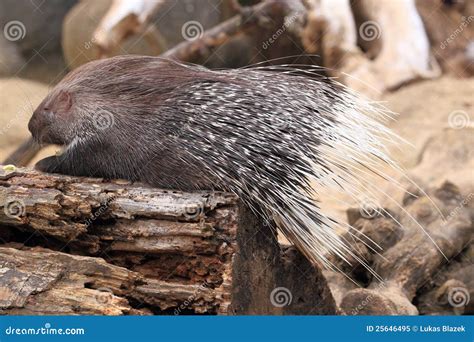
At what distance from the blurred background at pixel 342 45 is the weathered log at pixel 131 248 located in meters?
2.33

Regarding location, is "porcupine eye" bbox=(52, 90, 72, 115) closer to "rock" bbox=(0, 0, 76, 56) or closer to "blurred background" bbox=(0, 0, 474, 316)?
"blurred background" bbox=(0, 0, 474, 316)

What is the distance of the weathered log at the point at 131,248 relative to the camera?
2188 mm

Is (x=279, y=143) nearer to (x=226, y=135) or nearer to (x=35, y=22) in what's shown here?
(x=226, y=135)

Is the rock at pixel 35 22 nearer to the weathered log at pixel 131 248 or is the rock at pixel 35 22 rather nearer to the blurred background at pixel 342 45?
the blurred background at pixel 342 45

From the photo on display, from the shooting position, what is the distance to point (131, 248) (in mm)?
2336

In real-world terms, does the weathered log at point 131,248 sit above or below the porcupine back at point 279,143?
below

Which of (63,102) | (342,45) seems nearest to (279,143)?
(63,102)

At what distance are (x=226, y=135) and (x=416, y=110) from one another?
9.47 ft

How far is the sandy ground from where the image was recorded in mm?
4750

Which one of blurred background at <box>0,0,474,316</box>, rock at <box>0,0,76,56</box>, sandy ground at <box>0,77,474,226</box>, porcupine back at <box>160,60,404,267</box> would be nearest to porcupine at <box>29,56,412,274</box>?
porcupine back at <box>160,60,404,267</box>

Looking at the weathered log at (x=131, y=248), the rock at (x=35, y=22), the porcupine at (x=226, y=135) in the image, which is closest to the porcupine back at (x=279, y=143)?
the porcupine at (x=226, y=135)

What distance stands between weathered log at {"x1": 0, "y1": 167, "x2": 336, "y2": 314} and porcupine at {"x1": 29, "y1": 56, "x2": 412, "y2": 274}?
0.36 feet

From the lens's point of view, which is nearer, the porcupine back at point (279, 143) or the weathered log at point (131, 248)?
the weathered log at point (131, 248)

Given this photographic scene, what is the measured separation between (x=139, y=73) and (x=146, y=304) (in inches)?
39.0
